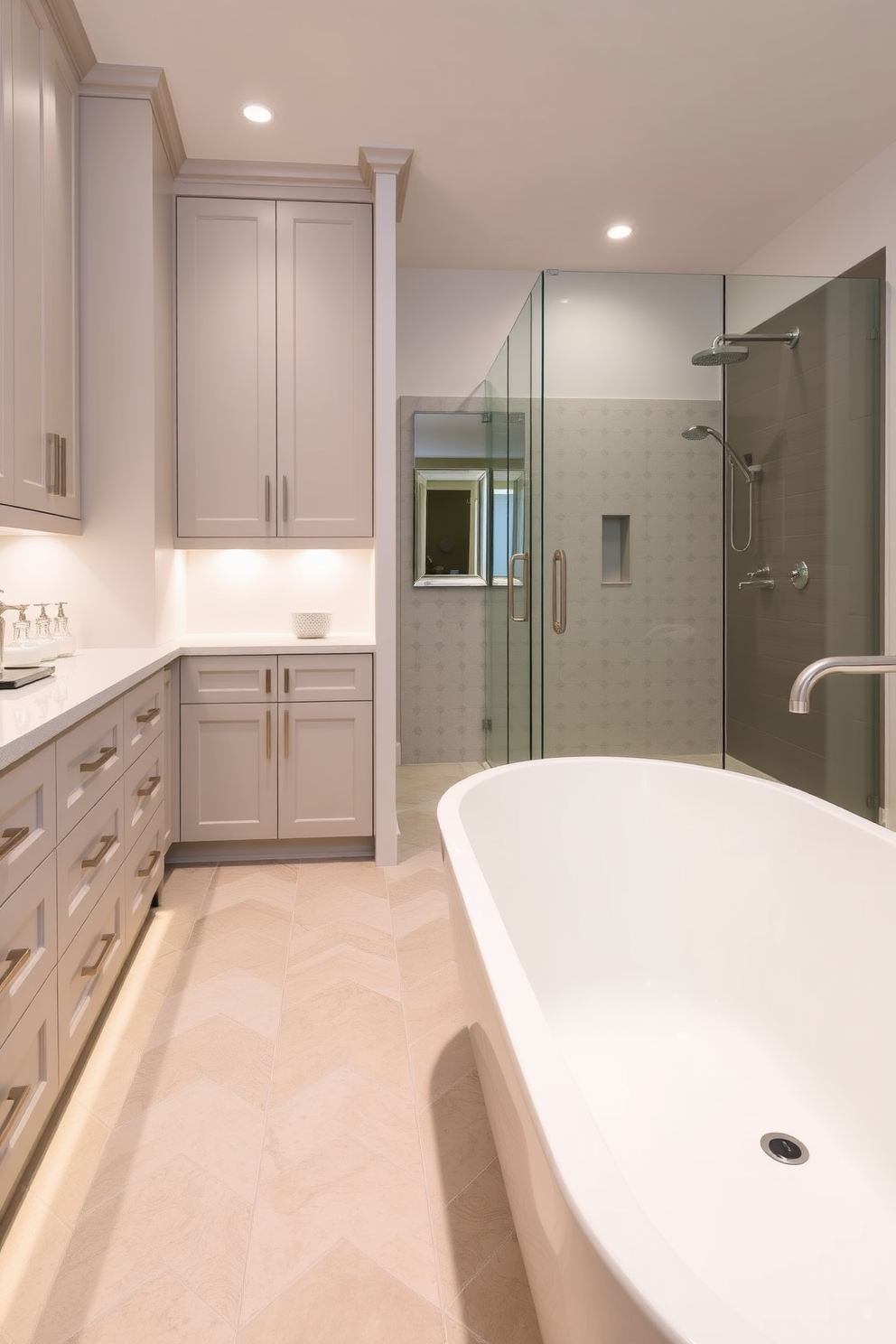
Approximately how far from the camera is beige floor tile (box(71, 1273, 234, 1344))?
1193 millimetres

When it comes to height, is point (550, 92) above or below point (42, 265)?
above

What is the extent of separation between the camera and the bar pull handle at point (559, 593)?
3.12 meters

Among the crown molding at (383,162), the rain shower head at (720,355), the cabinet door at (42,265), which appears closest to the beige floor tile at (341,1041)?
the cabinet door at (42,265)

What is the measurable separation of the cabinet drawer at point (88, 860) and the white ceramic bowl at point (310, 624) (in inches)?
53.0

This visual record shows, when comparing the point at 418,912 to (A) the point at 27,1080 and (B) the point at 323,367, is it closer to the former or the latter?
(A) the point at 27,1080

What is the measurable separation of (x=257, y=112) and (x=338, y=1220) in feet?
11.0

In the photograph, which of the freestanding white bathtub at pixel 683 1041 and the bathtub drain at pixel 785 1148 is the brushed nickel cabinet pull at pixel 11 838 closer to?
the freestanding white bathtub at pixel 683 1041

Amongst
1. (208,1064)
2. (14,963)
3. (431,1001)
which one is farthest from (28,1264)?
(431,1001)

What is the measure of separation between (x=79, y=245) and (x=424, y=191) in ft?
4.91

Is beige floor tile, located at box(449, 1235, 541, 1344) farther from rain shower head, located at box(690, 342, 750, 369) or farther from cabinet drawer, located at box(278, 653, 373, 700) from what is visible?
rain shower head, located at box(690, 342, 750, 369)

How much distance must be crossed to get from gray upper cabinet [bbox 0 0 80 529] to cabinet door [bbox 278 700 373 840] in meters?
1.15

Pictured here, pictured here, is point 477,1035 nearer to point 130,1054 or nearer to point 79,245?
point 130,1054

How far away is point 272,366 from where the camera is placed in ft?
10.9

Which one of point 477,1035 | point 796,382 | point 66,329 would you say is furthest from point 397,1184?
point 796,382
